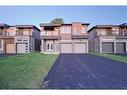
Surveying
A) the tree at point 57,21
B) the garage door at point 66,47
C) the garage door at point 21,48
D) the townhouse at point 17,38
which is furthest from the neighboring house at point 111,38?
the tree at point 57,21

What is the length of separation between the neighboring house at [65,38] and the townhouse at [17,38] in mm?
2904

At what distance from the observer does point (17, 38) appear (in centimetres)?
4219

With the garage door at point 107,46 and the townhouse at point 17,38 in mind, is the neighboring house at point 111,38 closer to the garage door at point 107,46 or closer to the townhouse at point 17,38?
the garage door at point 107,46

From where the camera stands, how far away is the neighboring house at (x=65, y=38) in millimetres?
41812

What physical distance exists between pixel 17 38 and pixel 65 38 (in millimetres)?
9938

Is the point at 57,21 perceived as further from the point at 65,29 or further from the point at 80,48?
the point at 80,48

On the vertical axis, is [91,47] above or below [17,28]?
below

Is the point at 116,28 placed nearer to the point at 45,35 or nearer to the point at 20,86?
the point at 45,35

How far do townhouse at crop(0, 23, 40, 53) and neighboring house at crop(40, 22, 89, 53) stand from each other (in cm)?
290

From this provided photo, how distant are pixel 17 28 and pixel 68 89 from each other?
121 feet

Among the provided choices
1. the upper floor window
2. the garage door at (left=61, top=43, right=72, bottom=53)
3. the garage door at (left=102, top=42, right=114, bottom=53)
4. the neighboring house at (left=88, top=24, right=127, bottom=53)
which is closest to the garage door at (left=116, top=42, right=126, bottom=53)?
the neighboring house at (left=88, top=24, right=127, bottom=53)

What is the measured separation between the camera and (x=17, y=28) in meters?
44.4
